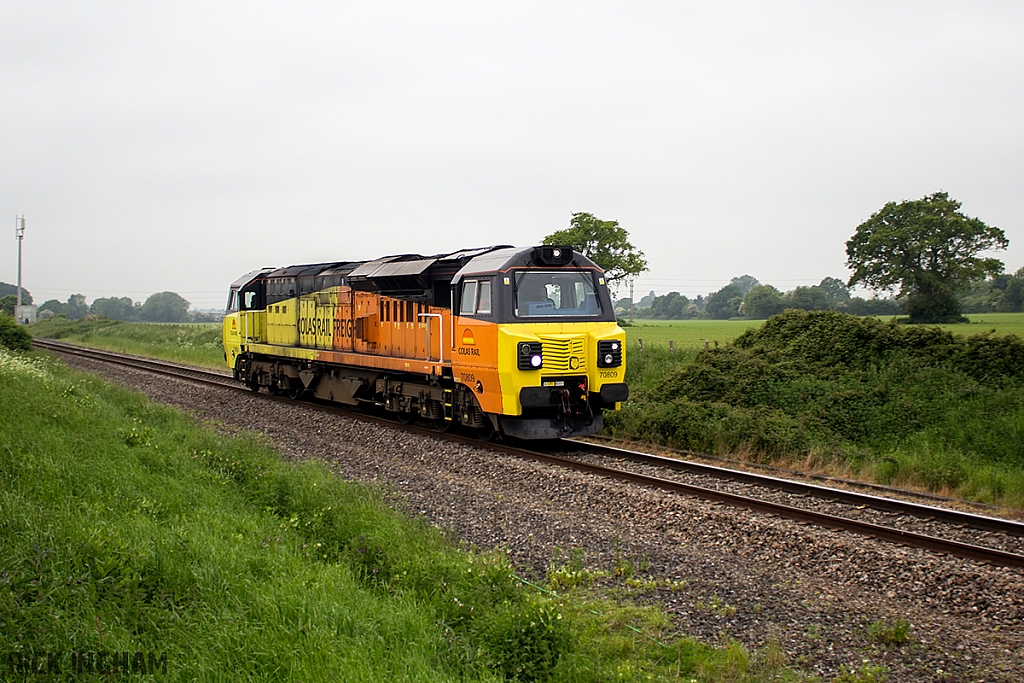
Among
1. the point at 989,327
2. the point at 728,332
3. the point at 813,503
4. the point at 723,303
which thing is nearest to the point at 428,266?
the point at 813,503

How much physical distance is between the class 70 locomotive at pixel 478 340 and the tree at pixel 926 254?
24.0m

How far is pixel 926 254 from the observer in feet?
103

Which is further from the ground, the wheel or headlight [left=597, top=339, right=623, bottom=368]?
headlight [left=597, top=339, right=623, bottom=368]

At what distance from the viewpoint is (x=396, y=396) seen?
15.4 m

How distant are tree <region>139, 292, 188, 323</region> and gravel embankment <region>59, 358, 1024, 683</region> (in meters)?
116

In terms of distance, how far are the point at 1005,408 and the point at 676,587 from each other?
9221 millimetres

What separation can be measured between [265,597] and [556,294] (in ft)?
27.4

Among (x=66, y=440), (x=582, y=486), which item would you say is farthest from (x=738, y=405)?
(x=66, y=440)

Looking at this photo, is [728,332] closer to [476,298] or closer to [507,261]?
[476,298]

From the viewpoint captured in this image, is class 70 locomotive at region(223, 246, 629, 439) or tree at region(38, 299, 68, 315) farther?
tree at region(38, 299, 68, 315)

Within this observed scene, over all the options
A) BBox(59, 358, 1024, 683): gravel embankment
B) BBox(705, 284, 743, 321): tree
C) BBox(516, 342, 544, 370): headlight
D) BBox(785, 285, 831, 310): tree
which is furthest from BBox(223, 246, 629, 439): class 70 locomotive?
BBox(705, 284, 743, 321): tree

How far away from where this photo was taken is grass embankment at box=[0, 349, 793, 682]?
4.15 metres

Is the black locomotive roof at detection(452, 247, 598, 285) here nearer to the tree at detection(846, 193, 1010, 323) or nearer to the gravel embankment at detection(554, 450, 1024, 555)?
the gravel embankment at detection(554, 450, 1024, 555)

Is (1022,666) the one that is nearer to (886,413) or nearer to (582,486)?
(582,486)
